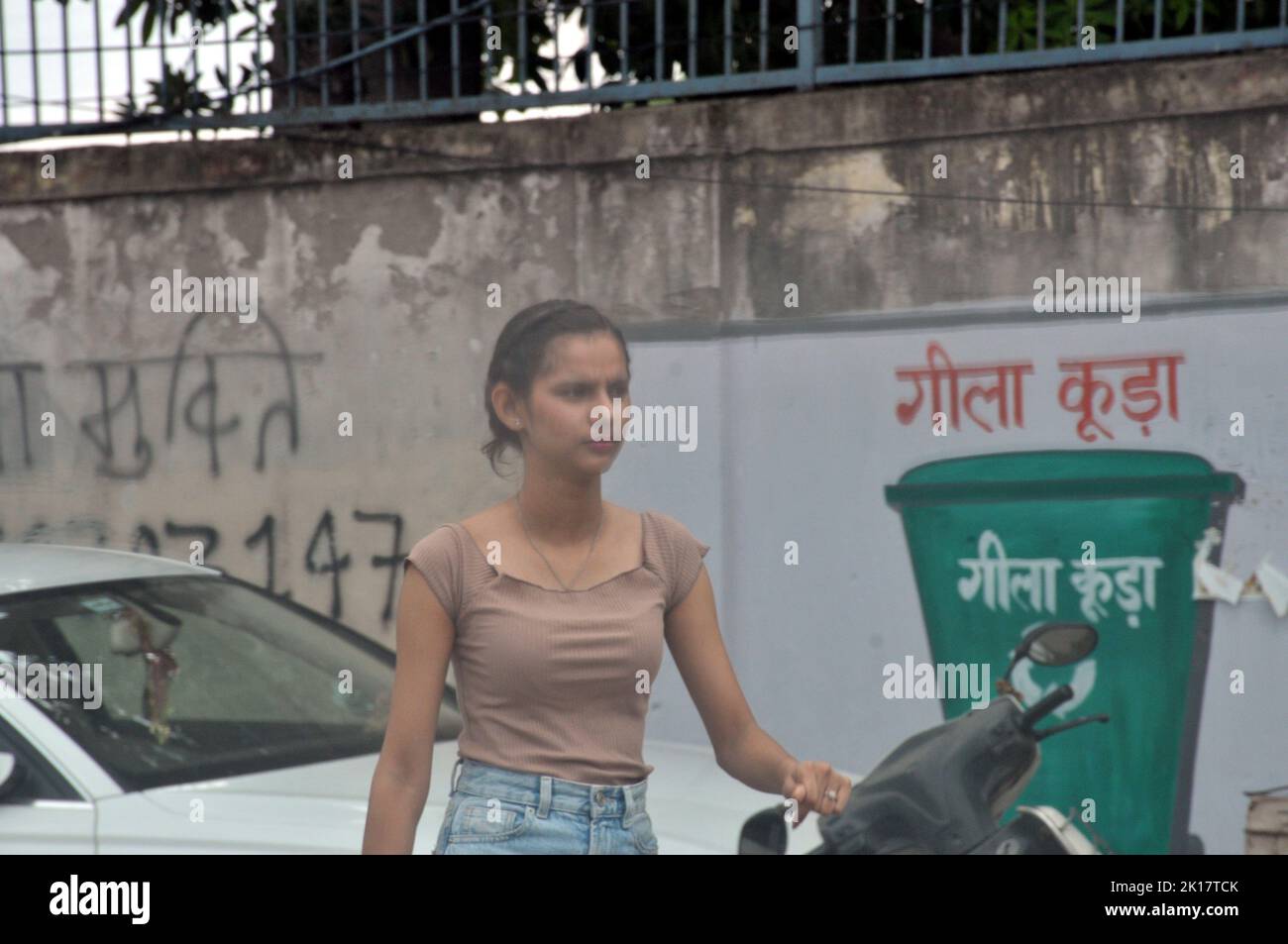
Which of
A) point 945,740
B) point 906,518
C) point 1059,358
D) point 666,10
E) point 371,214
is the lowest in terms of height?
point 945,740

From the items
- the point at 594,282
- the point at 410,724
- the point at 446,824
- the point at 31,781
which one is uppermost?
the point at 594,282

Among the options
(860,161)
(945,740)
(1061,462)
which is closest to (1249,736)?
(1061,462)

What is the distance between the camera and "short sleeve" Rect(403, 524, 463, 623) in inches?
97.0

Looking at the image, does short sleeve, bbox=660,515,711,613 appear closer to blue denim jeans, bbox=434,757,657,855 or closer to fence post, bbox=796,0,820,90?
blue denim jeans, bbox=434,757,657,855

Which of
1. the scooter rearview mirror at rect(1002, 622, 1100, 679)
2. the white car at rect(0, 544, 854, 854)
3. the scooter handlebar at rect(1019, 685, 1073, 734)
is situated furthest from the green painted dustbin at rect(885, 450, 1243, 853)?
the white car at rect(0, 544, 854, 854)

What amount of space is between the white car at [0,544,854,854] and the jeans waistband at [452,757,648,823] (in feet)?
2.02

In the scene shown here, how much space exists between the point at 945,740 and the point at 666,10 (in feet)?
11.3

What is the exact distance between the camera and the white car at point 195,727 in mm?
3178

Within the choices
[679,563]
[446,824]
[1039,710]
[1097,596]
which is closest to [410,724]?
[446,824]

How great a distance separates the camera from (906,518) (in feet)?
16.4

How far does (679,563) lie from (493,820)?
538 millimetres

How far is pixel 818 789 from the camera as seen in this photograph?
96.3 inches

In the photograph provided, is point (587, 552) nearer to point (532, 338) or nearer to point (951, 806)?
point (532, 338)

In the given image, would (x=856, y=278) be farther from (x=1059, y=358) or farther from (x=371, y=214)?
(x=371, y=214)
